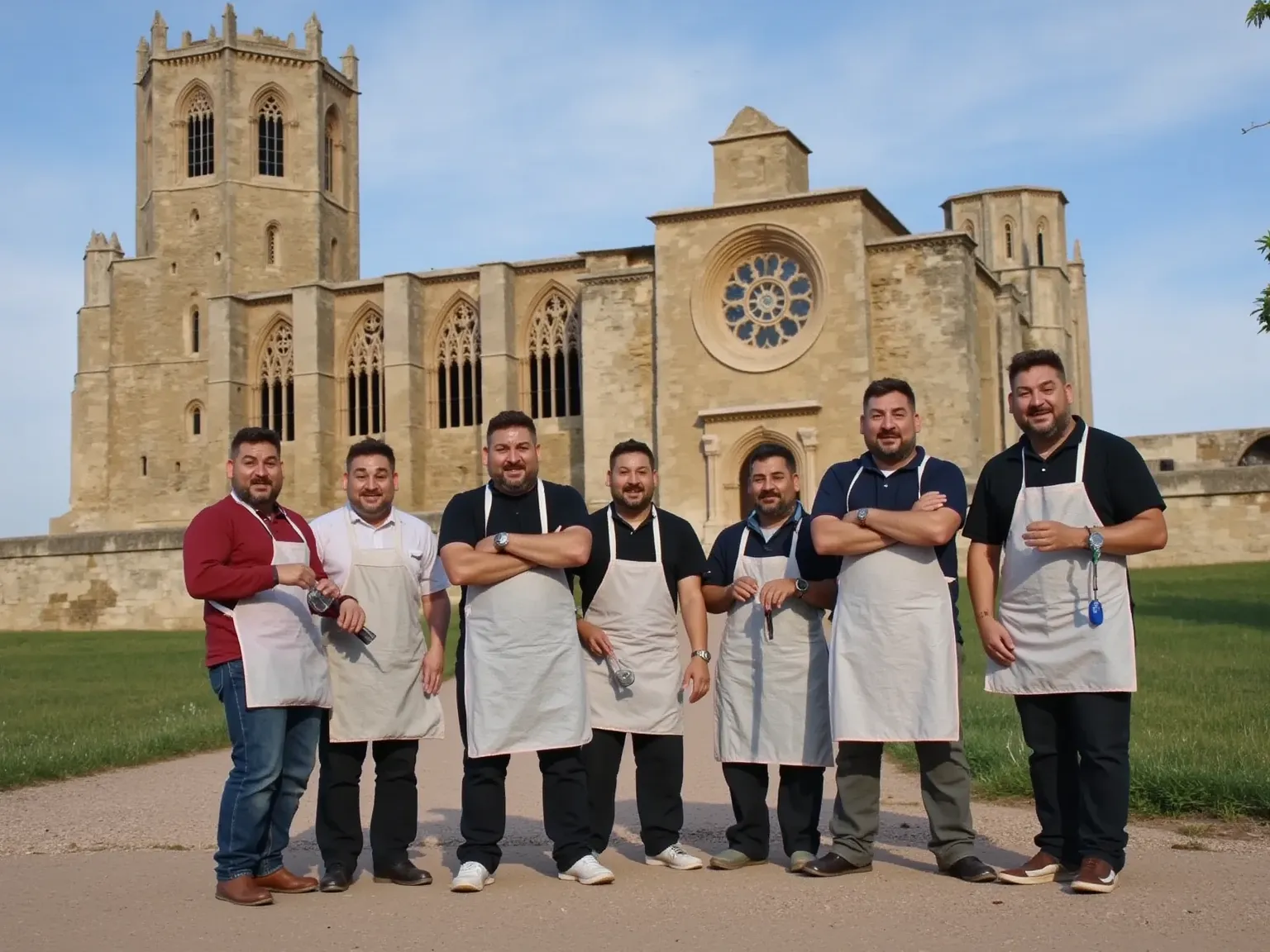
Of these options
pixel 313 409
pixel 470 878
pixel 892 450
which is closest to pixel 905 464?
pixel 892 450

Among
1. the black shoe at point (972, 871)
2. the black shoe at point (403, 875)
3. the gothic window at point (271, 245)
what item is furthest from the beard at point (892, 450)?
the gothic window at point (271, 245)

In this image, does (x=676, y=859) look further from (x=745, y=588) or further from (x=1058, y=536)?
(x=1058, y=536)

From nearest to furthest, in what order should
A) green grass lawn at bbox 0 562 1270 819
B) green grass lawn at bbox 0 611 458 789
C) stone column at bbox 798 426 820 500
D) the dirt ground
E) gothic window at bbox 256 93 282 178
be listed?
the dirt ground → green grass lawn at bbox 0 562 1270 819 → green grass lawn at bbox 0 611 458 789 → stone column at bbox 798 426 820 500 → gothic window at bbox 256 93 282 178

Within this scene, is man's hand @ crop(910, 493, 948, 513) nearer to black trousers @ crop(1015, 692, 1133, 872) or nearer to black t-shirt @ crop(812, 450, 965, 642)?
black t-shirt @ crop(812, 450, 965, 642)

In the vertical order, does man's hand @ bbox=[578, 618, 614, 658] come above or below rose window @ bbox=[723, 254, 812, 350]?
below

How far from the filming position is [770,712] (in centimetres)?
637

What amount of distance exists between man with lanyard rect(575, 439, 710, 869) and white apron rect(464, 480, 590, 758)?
27 cm

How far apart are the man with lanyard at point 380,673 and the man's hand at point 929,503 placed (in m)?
2.11

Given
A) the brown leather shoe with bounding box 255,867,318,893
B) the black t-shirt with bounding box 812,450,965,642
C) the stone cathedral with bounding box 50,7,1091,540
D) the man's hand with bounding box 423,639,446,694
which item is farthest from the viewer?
the stone cathedral with bounding box 50,7,1091,540

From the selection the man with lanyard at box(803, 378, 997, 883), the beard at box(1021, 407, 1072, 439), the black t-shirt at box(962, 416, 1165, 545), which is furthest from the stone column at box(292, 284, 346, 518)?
the beard at box(1021, 407, 1072, 439)

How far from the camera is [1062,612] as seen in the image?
579cm

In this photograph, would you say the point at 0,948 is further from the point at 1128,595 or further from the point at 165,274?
the point at 165,274

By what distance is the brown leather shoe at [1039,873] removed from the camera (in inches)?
223

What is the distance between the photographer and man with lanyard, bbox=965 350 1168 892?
18.5 feet
